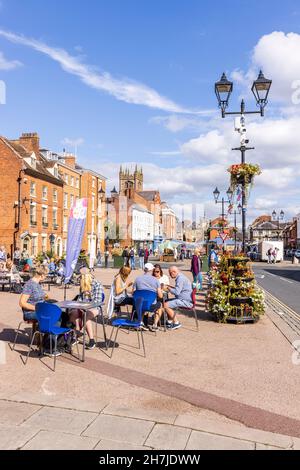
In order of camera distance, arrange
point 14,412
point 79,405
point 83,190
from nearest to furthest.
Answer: point 14,412
point 79,405
point 83,190

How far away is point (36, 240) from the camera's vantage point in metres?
38.9

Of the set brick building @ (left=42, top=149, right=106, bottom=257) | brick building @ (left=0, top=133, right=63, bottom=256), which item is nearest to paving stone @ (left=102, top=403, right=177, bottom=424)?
brick building @ (left=0, top=133, right=63, bottom=256)

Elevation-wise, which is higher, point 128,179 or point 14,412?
point 128,179

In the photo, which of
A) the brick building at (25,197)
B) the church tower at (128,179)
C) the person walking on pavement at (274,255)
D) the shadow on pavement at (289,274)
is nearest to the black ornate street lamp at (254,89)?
the shadow on pavement at (289,274)

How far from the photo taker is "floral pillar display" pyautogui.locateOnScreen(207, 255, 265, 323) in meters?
10.6

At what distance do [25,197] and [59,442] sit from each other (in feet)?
113

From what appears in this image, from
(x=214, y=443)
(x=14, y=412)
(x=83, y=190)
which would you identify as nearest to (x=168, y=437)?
(x=214, y=443)

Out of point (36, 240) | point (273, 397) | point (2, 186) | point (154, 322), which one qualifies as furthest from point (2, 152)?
point (273, 397)

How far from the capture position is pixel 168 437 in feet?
13.9

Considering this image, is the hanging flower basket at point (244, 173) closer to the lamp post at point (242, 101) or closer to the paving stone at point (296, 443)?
the lamp post at point (242, 101)

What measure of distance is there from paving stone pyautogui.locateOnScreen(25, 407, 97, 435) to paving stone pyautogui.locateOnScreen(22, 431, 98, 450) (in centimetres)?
12

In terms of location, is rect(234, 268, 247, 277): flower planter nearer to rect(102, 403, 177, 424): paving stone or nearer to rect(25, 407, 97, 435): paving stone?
rect(102, 403, 177, 424): paving stone

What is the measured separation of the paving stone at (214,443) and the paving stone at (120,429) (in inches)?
18.8

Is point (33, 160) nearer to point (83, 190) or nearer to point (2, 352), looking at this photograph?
point (83, 190)
